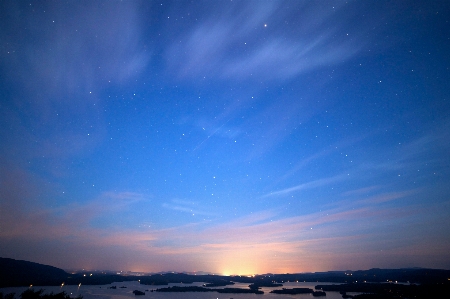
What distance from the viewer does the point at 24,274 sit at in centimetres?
9331

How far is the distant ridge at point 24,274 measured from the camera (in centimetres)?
8138

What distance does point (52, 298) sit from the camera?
2075 centimetres

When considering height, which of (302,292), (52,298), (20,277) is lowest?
(302,292)

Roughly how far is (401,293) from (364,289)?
47.1ft

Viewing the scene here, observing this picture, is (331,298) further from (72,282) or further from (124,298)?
(72,282)

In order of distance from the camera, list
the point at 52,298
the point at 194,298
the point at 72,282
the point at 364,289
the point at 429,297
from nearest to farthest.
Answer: the point at 52,298, the point at 429,297, the point at 194,298, the point at 364,289, the point at 72,282

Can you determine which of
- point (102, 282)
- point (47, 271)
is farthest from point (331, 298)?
point (47, 271)

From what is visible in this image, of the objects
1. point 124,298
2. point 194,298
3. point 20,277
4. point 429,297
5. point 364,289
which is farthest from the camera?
point 20,277

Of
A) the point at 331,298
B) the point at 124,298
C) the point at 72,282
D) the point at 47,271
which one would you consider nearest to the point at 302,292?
the point at 331,298

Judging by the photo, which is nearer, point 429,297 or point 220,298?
point 429,297

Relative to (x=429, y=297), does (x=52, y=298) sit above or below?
above

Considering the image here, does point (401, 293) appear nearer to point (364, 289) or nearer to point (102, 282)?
point (364, 289)

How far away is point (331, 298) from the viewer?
67438 millimetres

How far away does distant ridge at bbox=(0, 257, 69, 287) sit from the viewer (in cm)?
8138
